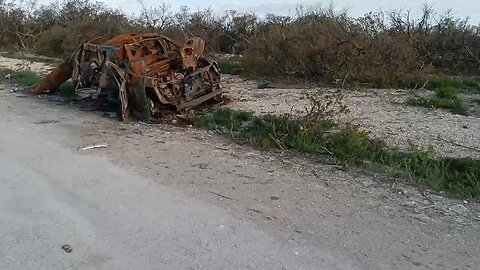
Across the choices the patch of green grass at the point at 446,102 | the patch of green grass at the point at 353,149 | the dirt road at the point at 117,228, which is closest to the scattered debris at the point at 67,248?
the dirt road at the point at 117,228

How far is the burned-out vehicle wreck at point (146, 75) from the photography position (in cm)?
1053

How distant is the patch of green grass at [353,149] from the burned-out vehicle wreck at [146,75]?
46.7 inches

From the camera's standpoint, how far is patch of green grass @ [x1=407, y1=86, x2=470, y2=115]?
1129 cm

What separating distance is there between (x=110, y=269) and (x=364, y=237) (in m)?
2.24

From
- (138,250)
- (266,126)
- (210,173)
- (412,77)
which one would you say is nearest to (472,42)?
(412,77)

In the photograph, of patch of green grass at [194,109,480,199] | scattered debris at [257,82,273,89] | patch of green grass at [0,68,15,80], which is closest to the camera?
patch of green grass at [194,109,480,199]

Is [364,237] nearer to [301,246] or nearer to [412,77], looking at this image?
[301,246]

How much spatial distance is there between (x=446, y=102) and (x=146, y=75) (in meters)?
6.55

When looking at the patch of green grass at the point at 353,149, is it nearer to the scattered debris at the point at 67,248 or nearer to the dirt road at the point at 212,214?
the dirt road at the point at 212,214

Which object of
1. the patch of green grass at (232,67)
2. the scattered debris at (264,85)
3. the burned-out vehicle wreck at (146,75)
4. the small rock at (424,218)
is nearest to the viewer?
the small rock at (424,218)

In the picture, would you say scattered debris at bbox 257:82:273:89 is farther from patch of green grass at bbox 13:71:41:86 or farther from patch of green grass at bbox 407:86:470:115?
→ patch of green grass at bbox 13:71:41:86

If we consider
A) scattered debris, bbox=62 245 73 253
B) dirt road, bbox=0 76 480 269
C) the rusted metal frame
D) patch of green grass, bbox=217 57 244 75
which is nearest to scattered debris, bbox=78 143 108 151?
dirt road, bbox=0 76 480 269

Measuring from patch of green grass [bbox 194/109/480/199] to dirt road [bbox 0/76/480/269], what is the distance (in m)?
0.42

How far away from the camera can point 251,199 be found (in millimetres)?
5855
